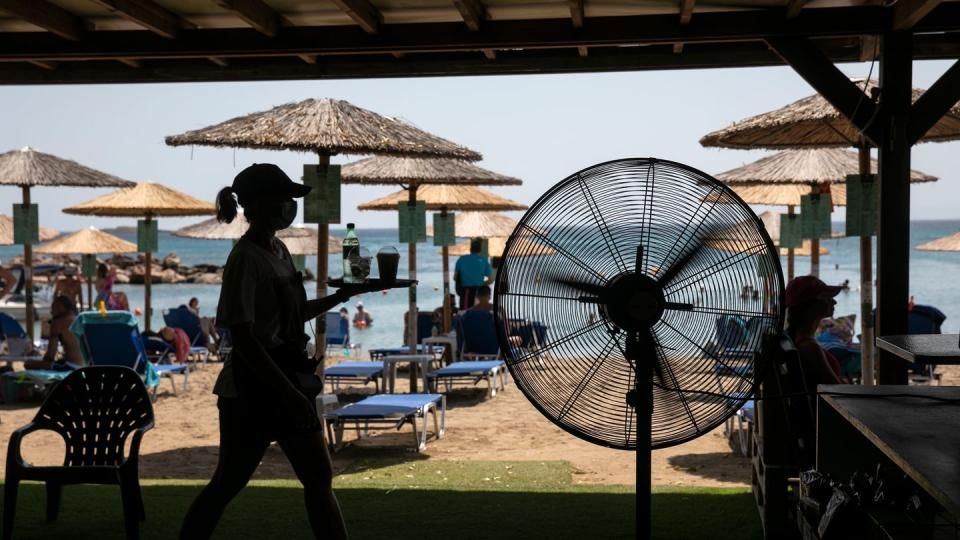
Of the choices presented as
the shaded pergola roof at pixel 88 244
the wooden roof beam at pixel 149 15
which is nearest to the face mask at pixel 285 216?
the wooden roof beam at pixel 149 15

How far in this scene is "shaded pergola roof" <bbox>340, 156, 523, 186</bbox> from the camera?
1085 centimetres

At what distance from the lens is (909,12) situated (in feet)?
15.5

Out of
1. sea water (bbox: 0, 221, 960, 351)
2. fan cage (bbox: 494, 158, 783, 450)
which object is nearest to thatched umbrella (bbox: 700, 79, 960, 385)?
fan cage (bbox: 494, 158, 783, 450)

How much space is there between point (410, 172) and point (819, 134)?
415cm

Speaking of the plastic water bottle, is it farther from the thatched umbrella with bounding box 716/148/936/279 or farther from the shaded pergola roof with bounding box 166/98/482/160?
the thatched umbrella with bounding box 716/148/936/279

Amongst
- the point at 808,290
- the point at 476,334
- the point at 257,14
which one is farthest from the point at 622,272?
the point at 476,334

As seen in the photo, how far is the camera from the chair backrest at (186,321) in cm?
1410

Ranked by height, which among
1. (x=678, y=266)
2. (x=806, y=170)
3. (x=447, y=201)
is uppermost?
(x=806, y=170)

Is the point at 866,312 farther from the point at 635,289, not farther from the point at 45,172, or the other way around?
the point at 45,172

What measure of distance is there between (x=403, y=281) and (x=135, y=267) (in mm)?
51087

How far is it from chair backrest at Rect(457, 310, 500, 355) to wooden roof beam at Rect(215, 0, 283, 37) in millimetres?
5849

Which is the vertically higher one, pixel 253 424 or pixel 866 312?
pixel 866 312

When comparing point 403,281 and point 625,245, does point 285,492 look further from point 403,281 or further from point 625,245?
point 625,245

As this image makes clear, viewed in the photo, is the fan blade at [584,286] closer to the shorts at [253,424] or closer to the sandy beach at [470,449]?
the shorts at [253,424]
